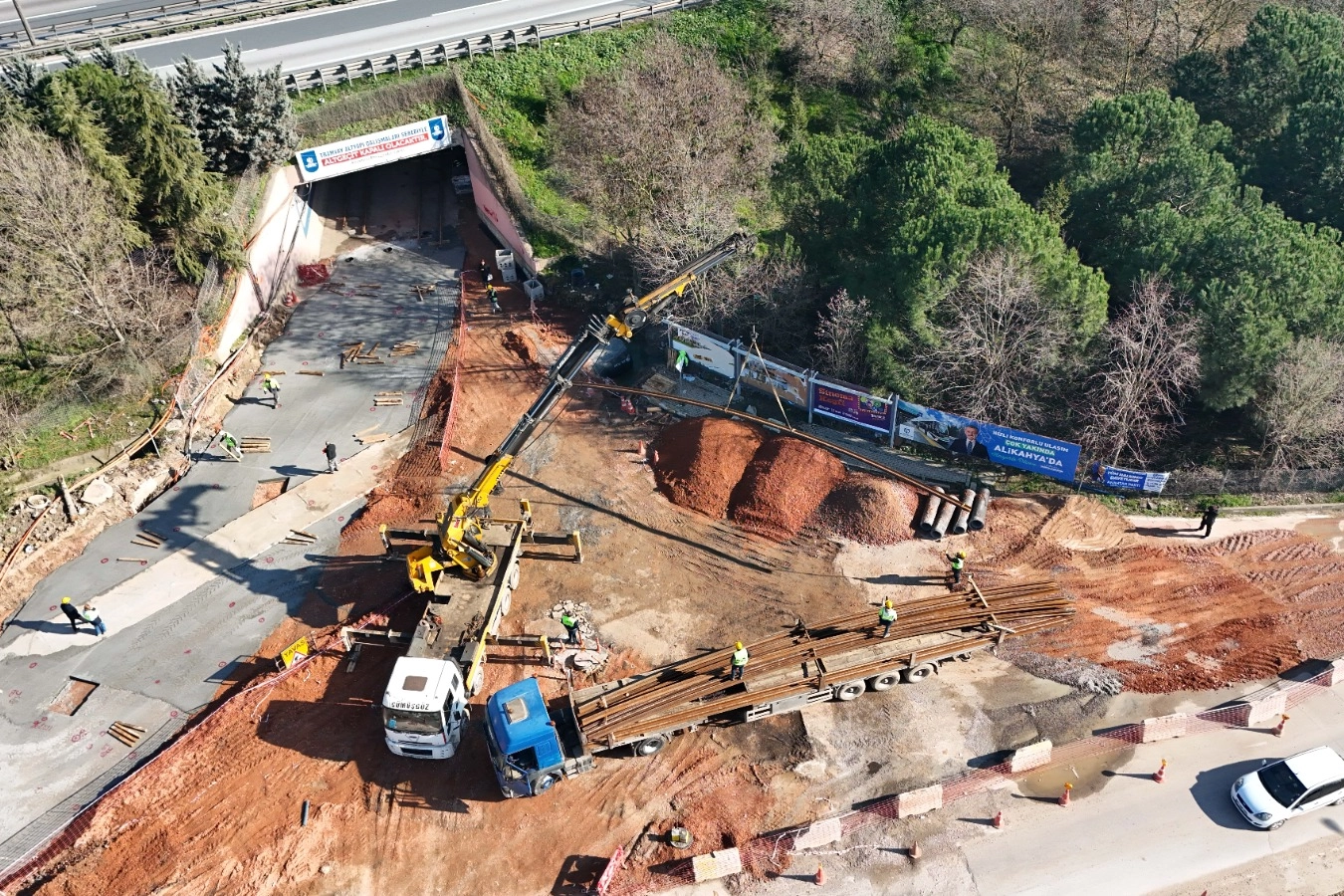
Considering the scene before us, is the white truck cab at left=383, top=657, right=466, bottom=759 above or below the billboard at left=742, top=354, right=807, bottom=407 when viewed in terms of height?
below

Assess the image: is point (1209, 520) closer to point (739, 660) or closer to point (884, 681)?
point (884, 681)

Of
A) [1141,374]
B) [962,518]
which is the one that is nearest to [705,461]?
[962,518]

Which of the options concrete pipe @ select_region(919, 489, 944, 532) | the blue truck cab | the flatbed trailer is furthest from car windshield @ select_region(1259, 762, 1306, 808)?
the blue truck cab

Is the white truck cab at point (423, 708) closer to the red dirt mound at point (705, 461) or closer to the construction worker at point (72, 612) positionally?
the construction worker at point (72, 612)

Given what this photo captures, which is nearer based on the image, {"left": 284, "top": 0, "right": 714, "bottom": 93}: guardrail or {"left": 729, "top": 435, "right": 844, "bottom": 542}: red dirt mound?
{"left": 729, "top": 435, "right": 844, "bottom": 542}: red dirt mound

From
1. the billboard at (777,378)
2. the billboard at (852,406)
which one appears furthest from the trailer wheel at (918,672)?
the billboard at (777,378)

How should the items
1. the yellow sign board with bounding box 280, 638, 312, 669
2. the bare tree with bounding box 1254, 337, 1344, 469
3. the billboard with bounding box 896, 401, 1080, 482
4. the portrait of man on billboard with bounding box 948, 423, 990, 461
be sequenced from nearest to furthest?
the yellow sign board with bounding box 280, 638, 312, 669 → the bare tree with bounding box 1254, 337, 1344, 469 → the billboard with bounding box 896, 401, 1080, 482 → the portrait of man on billboard with bounding box 948, 423, 990, 461

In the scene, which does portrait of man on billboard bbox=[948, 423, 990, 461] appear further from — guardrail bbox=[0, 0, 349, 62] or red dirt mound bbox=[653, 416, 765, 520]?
guardrail bbox=[0, 0, 349, 62]
